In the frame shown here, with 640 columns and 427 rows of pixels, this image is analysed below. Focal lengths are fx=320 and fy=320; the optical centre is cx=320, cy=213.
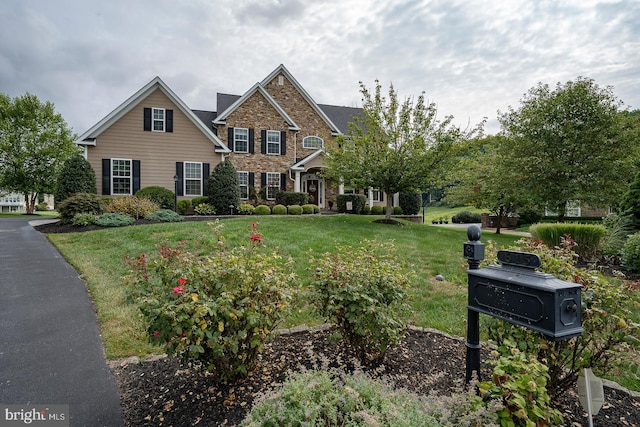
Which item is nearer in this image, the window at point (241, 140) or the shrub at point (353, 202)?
the window at point (241, 140)

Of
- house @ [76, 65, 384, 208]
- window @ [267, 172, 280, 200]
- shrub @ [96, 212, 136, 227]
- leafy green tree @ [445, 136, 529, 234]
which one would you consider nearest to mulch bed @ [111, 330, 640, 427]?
shrub @ [96, 212, 136, 227]

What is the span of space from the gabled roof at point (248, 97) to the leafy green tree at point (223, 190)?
13.3 ft

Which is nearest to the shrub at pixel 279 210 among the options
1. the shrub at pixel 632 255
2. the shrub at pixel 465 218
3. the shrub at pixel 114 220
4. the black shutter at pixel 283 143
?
the black shutter at pixel 283 143

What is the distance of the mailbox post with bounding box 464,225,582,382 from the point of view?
5.16ft

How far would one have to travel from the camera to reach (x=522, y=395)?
1499mm

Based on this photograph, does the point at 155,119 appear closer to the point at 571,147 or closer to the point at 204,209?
the point at 204,209

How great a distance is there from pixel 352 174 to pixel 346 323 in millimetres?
10795

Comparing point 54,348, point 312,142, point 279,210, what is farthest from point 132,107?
point 54,348

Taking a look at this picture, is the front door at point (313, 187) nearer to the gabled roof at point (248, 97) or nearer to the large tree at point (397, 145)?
the gabled roof at point (248, 97)

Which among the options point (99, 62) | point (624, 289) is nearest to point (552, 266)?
point (624, 289)

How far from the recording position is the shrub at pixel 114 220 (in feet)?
36.5

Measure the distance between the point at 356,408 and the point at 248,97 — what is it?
19.8 meters

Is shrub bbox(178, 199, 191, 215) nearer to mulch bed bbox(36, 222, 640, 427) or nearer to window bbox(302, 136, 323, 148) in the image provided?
window bbox(302, 136, 323, 148)

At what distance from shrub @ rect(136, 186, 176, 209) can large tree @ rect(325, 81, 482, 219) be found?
8.48 meters
